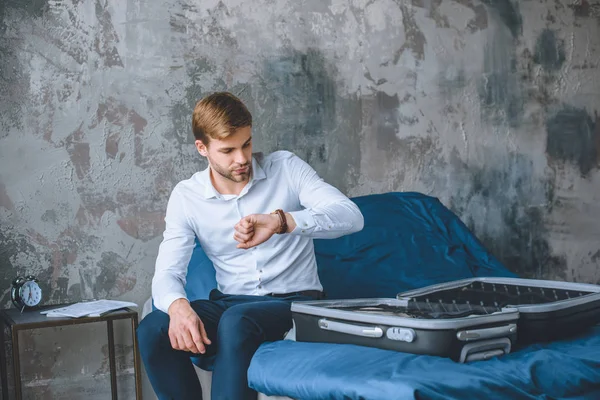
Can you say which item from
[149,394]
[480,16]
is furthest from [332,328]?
[480,16]

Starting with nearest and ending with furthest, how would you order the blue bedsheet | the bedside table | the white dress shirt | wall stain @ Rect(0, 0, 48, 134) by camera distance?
the blue bedsheet → the white dress shirt → the bedside table → wall stain @ Rect(0, 0, 48, 134)

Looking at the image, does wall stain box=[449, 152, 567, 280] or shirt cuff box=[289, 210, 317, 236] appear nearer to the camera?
shirt cuff box=[289, 210, 317, 236]

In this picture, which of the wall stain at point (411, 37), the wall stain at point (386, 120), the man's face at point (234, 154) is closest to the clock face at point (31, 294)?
the man's face at point (234, 154)

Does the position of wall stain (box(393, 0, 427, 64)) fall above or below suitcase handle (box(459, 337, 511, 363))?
above

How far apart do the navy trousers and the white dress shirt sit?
9.4 inches

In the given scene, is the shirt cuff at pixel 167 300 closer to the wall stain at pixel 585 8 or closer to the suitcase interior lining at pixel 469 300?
the suitcase interior lining at pixel 469 300

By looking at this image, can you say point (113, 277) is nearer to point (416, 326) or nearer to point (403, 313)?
point (403, 313)

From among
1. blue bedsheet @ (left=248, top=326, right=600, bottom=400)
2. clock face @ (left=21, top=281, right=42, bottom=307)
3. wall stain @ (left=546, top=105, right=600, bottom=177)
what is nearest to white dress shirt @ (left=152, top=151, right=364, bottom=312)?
blue bedsheet @ (left=248, top=326, right=600, bottom=400)

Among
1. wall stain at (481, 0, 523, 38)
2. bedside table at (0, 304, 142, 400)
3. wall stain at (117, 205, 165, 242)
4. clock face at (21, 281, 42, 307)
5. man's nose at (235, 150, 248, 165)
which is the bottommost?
bedside table at (0, 304, 142, 400)

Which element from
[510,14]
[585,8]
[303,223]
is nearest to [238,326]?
[303,223]

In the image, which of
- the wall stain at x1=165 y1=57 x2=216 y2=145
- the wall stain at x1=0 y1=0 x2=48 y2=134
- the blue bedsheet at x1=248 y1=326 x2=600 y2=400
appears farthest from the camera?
the wall stain at x1=165 y1=57 x2=216 y2=145

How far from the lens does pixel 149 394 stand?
3113mm

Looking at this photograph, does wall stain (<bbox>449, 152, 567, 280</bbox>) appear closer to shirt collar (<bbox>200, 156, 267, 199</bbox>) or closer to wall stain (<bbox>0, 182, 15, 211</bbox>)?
shirt collar (<bbox>200, 156, 267, 199</bbox>)

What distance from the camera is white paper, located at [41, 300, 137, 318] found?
249cm
